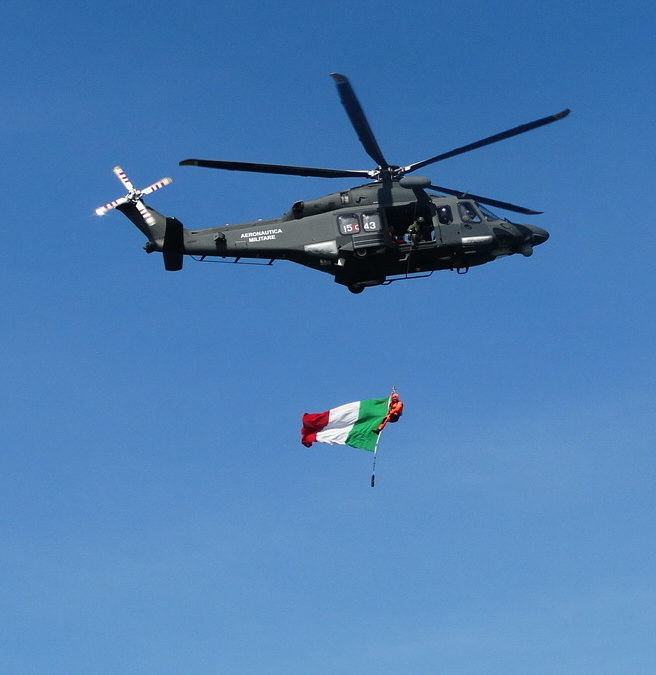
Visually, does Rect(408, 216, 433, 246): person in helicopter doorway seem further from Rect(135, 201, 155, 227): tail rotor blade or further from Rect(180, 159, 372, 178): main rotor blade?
Rect(135, 201, 155, 227): tail rotor blade

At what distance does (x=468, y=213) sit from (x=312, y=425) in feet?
40.6

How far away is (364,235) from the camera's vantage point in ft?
202

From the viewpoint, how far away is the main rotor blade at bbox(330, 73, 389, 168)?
55.0 m

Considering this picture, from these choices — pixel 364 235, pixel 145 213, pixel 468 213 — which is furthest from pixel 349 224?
pixel 145 213

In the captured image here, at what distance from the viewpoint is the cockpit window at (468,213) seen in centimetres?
6272

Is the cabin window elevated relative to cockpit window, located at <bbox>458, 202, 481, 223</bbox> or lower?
lower

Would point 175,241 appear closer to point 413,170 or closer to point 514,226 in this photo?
point 413,170

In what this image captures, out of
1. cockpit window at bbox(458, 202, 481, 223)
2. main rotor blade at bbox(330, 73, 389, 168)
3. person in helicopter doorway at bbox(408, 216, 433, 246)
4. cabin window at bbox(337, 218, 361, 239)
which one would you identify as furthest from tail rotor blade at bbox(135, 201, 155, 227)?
cockpit window at bbox(458, 202, 481, 223)

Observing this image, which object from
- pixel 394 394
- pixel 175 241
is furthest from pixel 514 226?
pixel 175 241

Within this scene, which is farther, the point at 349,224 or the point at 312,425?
the point at 312,425

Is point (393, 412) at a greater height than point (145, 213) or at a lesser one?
lesser

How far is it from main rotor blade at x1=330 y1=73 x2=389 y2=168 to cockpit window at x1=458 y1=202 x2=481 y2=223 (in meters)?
4.20

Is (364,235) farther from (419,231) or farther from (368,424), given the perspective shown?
(368,424)

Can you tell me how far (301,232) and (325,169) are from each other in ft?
12.2
